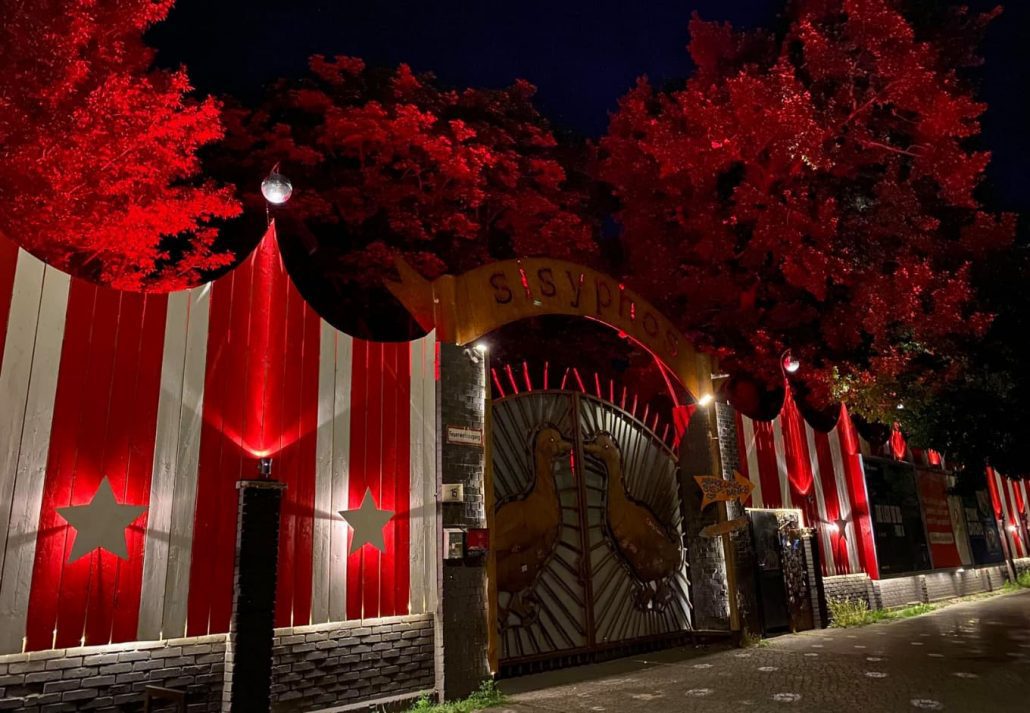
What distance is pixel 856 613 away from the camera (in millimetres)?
12047

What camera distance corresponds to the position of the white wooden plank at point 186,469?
16.8 ft

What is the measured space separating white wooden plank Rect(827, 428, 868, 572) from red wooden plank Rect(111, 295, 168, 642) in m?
12.1

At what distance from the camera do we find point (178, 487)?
5312 mm

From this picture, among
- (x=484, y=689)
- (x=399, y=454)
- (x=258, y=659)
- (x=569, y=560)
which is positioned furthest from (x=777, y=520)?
(x=258, y=659)

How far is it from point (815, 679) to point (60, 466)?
7102mm

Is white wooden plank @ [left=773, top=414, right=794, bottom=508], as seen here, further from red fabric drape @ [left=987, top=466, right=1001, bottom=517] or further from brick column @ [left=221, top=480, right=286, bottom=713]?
red fabric drape @ [left=987, top=466, right=1001, bottom=517]

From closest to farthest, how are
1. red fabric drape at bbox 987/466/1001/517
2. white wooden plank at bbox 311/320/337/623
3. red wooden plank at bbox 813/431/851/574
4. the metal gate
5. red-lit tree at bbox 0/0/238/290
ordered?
white wooden plank at bbox 311/320/337/623
the metal gate
red-lit tree at bbox 0/0/238/290
red wooden plank at bbox 813/431/851/574
red fabric drape at bbox 987/466/1001/517

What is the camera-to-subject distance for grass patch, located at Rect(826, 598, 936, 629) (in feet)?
38.3

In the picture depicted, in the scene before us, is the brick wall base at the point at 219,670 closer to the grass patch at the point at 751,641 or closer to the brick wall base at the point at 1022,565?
the grass patch at the point at 751,641

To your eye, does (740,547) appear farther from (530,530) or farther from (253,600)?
(253,600)

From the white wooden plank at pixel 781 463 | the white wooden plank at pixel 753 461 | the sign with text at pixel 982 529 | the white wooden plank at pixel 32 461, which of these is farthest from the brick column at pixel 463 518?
the sign with text at pixel 982 529

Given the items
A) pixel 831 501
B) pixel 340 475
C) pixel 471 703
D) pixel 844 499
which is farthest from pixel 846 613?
pixel 340 475

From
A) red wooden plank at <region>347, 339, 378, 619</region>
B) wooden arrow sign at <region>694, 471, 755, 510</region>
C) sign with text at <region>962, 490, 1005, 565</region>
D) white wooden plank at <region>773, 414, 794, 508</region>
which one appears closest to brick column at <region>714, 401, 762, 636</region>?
wooden arrow sign at <region>694, 471, 755, 510</region>

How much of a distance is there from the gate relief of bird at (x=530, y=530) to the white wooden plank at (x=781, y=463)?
4.97 meters
